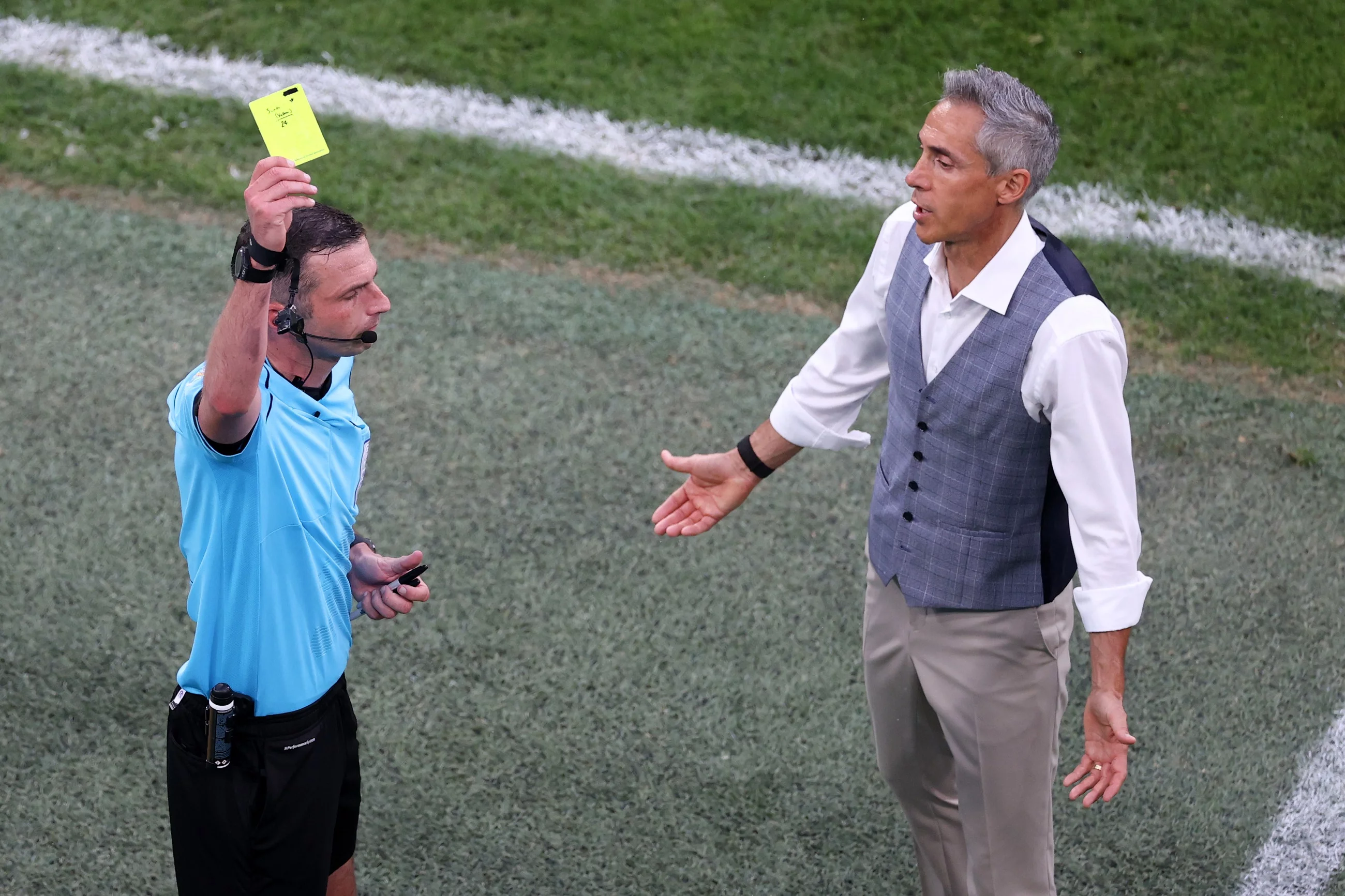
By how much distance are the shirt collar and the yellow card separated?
121 centimetres

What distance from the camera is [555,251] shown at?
231 inches

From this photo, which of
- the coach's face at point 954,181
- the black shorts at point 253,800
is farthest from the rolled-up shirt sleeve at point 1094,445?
the black shorts at point 253,800

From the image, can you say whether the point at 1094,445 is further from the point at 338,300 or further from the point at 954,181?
the point at 338,300

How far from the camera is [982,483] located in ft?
8.59

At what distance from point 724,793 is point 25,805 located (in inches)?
71.4

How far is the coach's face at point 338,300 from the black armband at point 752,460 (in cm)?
95

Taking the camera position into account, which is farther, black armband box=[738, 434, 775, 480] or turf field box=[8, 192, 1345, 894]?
turf field box=[8, 192, 1345, 894]

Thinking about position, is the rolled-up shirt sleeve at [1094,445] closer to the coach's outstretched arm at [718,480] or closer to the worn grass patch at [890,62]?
the coach's outstretched arm at [718,480]

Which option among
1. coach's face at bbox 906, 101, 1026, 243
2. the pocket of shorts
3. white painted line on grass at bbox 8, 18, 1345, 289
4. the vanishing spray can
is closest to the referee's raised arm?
the vanishing spray can

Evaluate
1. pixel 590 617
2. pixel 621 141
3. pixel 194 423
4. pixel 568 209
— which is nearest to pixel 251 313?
pixel 194 423

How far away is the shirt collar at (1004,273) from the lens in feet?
8.23

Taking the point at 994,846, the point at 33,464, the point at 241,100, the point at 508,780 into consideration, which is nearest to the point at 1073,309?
the point at 994,846

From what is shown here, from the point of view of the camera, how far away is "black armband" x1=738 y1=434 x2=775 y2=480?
3.07m

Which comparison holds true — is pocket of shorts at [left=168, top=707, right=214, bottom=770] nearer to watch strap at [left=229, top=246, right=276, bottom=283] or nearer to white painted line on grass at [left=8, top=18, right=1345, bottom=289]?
watch strap at [left=229, top=246, right=276, bottom=283]
